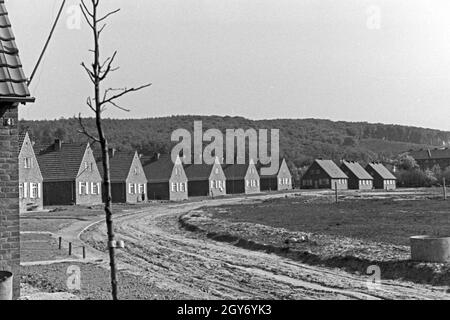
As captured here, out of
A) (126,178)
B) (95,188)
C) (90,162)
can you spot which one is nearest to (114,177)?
(126,178)

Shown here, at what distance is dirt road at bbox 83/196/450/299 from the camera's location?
13422mm

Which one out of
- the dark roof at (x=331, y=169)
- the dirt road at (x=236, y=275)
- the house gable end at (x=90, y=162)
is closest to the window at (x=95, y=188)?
the house gable end at (x=90, y=162)

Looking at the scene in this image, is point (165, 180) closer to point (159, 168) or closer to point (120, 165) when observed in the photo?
point (159, 168)

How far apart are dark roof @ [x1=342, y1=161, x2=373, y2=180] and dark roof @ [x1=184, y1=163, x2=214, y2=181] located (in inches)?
1697

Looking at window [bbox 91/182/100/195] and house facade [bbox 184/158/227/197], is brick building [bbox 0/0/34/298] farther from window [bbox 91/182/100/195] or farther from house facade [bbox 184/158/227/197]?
house facade [bbox 184/158/227/197]

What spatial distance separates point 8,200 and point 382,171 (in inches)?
4860

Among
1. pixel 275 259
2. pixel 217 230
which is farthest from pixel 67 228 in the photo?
pixel 275 259

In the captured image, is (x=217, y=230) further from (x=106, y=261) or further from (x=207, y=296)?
(x=207, y=296)

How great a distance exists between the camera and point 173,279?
15781 mm

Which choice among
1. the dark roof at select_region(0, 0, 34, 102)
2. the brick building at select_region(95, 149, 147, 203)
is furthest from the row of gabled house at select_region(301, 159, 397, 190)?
the dark roof at select_region(0, 0, 34, 102)

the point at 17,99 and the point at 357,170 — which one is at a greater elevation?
the point at 17,99

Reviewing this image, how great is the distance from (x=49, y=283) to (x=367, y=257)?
918cm

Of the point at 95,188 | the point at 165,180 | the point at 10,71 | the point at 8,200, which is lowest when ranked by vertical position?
the point at 95,188

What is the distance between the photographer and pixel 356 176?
11900 cm
